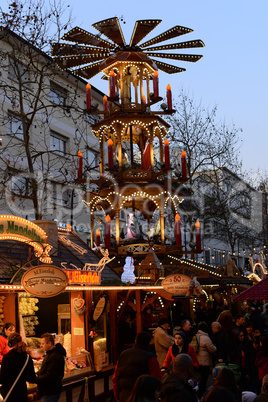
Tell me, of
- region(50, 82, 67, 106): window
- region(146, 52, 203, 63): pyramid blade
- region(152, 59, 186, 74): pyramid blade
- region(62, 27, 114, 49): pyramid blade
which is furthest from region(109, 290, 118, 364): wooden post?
region(152, 59, 186, 74): pyramid blade

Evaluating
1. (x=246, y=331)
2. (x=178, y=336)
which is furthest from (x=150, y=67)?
(x=178, y=336)

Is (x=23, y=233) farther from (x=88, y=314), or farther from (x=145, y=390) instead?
(x=145, y=390)

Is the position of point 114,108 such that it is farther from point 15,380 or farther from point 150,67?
point 15,380

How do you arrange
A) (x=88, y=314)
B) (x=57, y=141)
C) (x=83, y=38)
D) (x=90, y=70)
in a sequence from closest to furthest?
1. (x=88, y=314)
2. (x=83, y=38)
3. (x=90, y=70)
4. (x=57, y=141)

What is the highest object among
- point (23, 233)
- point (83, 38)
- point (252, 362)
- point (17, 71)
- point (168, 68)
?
point (168, 68)

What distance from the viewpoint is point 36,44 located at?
1467 cm

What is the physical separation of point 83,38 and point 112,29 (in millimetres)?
1038

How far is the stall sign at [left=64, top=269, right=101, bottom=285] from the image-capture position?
11.3 metres

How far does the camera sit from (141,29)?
59.3 feet

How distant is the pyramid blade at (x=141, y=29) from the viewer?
1766 cm

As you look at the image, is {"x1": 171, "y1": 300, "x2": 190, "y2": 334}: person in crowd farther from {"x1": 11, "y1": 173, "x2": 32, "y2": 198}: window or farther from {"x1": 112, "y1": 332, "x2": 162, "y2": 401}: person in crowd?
{"x1": 112, "y1": 332, "x2": 162, "y2": 401}: person in crowd

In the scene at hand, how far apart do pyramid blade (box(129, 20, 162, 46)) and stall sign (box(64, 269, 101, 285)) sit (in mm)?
9328

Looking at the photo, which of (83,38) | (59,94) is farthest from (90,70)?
(83,38)

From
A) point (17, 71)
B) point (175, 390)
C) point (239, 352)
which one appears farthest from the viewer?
point (17, 71)
